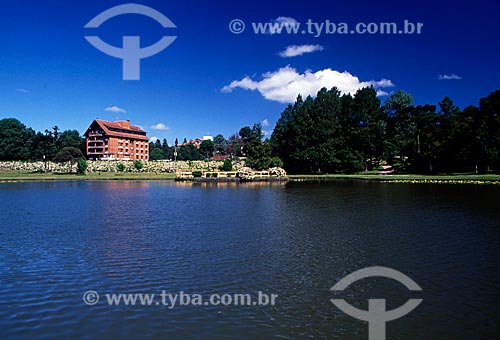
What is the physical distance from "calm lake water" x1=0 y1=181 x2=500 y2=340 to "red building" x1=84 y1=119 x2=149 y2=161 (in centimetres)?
12347

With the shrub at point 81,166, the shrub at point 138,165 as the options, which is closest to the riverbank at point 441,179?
the shrub at point 138,165

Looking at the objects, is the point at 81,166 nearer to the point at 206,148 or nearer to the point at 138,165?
the point at 138,165

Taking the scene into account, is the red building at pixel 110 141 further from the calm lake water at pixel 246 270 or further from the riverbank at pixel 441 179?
the calm lake water at pixel 246 270

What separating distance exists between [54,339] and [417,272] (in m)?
11.2

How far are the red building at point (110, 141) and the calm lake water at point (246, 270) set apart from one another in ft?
405

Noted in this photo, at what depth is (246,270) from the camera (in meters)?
13.1

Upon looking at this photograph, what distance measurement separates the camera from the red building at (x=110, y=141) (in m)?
142

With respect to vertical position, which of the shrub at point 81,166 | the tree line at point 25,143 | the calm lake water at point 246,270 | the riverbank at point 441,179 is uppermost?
the tree line at point 25,143

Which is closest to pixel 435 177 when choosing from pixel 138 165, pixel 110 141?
pixel 138 165

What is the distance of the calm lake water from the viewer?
891 cm

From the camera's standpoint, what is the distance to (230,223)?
74.8ft

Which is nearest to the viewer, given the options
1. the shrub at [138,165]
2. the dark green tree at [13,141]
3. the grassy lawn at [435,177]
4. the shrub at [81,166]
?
the grassy lawn at [435,177]

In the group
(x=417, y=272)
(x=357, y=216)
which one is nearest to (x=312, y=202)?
(x=357, y=216)

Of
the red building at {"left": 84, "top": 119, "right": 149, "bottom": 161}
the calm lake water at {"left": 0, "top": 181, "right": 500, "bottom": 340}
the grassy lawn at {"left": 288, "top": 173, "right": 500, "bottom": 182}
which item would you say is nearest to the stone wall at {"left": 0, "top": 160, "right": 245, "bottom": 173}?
the red building at {"left": 84, "top": 119, "right": 149, "bottom": 161}
